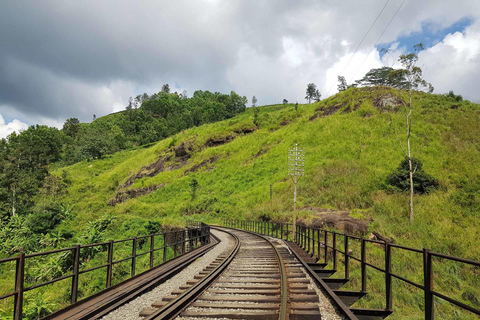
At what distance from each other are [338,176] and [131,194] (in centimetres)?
4280

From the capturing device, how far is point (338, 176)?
3516cm

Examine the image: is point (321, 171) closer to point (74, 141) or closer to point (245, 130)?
point (245, 130)

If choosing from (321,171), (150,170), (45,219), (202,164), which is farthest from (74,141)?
(321,171)

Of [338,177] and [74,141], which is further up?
[74,141]

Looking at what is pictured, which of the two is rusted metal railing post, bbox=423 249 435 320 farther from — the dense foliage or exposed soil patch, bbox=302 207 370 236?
the dense foliage

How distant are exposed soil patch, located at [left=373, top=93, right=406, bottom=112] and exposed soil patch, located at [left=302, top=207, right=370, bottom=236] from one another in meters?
37.3

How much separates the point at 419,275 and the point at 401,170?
1641cm

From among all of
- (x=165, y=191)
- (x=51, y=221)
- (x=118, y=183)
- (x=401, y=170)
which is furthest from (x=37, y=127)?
(x=401, y=170)

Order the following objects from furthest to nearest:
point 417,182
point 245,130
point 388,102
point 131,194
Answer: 1. point 245,130
2. point 131,194
3. point 388,102
4. point 417,182

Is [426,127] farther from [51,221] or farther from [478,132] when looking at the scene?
[51,221]

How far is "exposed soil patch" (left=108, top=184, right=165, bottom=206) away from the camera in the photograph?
58050 mm

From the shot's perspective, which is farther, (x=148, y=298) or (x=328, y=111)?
(x=328, y=111)

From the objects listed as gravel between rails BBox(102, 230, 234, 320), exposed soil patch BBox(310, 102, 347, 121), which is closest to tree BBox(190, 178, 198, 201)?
exposed soil patch BBox(310, 102, 347, 121)

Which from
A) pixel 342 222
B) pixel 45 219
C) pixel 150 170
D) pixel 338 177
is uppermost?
pixel 150 170
